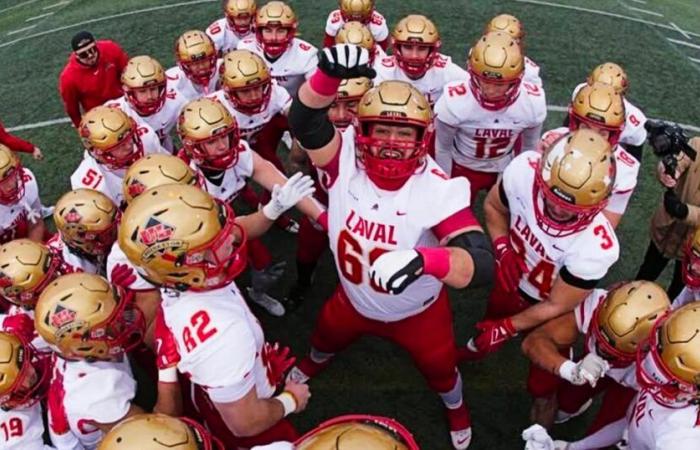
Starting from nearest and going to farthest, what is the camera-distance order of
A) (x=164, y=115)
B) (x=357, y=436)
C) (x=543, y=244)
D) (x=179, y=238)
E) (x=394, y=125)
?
(x=357, y=436), (x=179, y=238), (x=394, y=125), (x=543, y=244), (x=164, y=115)

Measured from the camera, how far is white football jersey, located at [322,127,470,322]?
296 centimetres

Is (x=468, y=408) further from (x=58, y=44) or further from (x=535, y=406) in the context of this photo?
(x=58, y=44)

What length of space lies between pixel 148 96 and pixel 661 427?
4.15m

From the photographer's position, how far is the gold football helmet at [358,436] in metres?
1.63

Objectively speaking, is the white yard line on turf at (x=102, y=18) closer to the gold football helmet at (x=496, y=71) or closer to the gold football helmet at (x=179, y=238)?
the gold football helmet at (x=496, y=71)

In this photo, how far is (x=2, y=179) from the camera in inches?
158

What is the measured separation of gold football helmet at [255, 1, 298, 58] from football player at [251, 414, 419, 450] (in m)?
4.36

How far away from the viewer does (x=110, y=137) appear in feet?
13.0

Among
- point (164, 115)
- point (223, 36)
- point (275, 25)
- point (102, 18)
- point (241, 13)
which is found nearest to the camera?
point (164, 115)

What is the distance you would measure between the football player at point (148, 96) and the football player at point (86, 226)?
4.90 ft

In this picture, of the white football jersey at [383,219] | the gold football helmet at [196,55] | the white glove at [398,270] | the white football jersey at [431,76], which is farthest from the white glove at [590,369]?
the gold football helmet at [196,55]

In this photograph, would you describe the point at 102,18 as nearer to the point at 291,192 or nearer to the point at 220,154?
the point at 220,154

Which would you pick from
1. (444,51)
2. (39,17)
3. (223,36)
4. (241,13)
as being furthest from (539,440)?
(39,17)

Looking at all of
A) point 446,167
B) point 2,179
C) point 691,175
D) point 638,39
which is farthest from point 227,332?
point 638,39
